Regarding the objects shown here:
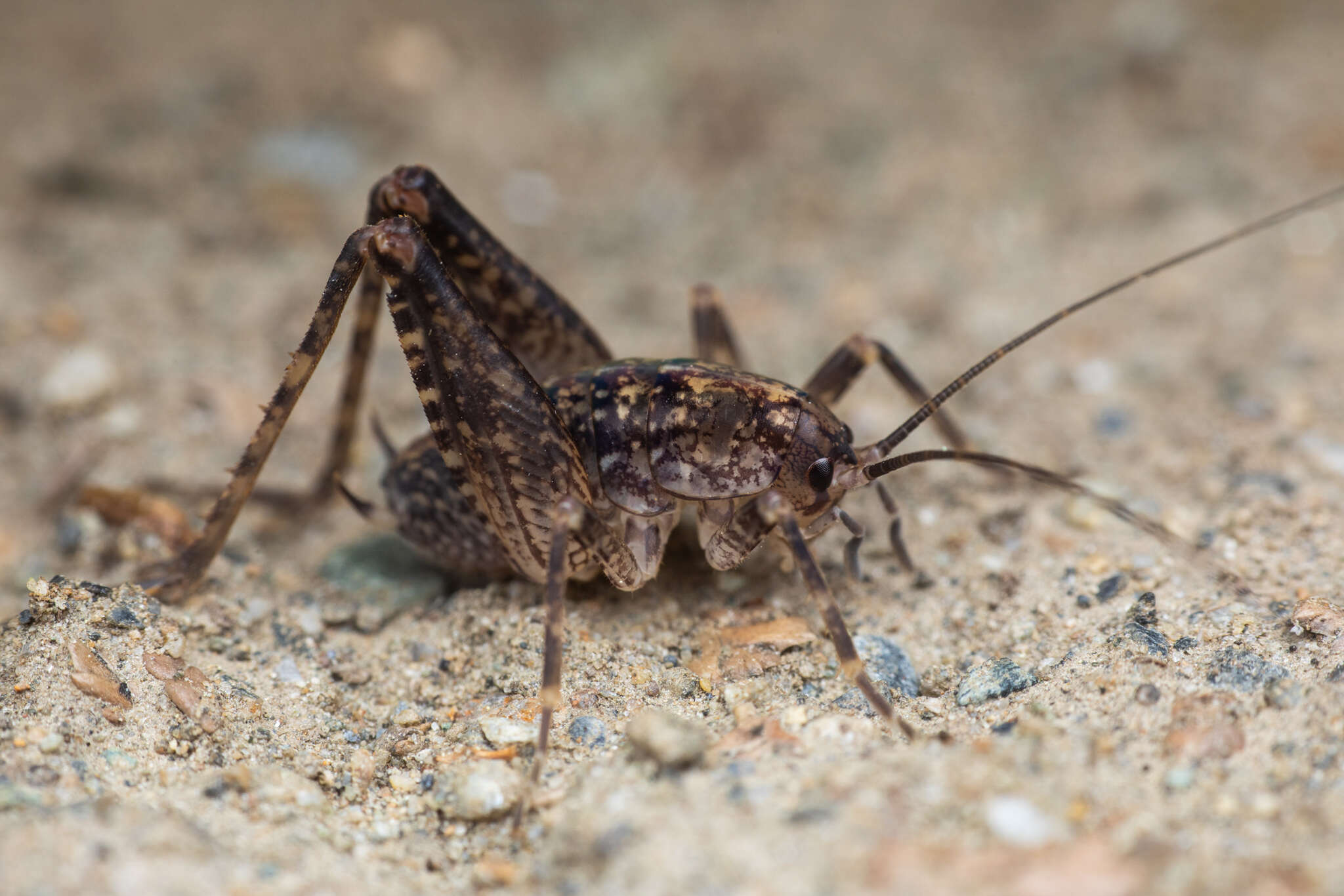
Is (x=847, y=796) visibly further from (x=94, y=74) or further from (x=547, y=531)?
(x=94, y=74)

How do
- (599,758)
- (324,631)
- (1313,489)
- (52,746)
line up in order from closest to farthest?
(52,746)
(599,758)
(324,631)
(1313,489)

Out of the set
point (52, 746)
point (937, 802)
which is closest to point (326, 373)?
point (52, 746)

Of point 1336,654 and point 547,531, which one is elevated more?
point 547,531

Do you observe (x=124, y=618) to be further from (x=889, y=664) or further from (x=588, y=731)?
(x=889, y=664)

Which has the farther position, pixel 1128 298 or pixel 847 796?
pixel 1128 298

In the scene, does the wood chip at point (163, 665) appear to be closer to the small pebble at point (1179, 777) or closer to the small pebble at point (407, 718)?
the small pebble at point (407, 718)

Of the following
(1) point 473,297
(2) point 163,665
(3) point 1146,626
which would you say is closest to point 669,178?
(1) point 473,297
